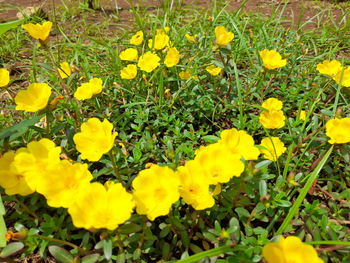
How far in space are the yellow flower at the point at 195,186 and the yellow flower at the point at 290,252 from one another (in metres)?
0.33

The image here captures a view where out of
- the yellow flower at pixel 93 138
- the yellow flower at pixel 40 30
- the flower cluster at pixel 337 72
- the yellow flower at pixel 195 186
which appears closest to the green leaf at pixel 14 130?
the yellow flower at pixel 93 138

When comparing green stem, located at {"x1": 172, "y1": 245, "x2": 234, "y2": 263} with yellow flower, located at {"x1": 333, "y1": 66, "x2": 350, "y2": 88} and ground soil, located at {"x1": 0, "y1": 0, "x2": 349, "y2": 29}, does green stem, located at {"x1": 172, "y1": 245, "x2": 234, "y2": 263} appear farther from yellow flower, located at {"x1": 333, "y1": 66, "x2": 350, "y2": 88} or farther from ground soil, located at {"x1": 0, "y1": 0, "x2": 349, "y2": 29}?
ground soil, located at {"x1": 0, "y1": 0, "x2": 349, "y2": 29}

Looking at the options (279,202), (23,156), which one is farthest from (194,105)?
(23,156)

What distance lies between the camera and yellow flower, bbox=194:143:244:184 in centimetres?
134

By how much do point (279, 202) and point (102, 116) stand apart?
136 cm

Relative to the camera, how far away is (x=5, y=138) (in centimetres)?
156

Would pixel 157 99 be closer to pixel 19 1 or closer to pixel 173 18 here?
pixel 173 18

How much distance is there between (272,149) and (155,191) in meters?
0.83

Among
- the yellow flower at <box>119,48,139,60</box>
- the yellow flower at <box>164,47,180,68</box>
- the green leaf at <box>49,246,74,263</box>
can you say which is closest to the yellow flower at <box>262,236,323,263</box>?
the green leaf at <box>49,246,74,263</box>

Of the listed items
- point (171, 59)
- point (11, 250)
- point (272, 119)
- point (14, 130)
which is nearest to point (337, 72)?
point (272, 119)

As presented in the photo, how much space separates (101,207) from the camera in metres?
1.20

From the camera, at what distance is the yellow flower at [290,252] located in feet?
3.42

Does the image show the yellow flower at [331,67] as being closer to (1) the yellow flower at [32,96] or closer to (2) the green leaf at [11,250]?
(1) the yellow flower at [32,96]

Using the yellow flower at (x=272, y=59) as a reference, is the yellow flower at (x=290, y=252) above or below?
below
